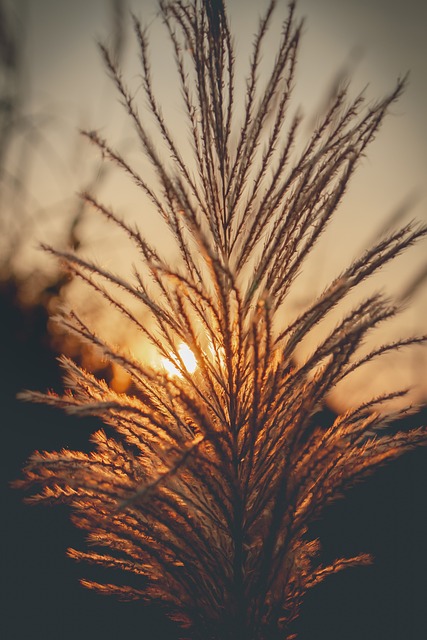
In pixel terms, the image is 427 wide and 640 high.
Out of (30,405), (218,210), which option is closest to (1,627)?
(30,405)

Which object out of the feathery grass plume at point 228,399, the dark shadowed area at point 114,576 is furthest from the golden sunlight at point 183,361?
the dark shadowed area at point 114,576

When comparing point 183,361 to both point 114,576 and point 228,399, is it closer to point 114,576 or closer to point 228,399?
point 228,399

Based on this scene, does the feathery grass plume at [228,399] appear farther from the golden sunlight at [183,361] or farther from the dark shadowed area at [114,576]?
the dark shadowed area at [114,576]

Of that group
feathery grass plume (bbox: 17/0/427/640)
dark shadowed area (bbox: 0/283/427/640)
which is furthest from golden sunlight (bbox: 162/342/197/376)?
dark shadowed area (bbox: 0/283/427/640)

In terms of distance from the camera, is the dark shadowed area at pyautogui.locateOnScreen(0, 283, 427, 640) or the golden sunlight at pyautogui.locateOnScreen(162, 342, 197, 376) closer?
the golden sunlight at pyautogui.locateOnScreen(162, 342, 197, 376)

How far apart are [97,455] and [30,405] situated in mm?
1489

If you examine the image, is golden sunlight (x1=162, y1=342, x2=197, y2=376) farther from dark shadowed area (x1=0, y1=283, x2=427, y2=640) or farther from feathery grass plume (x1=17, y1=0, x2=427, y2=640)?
dark shadowed area (x1=0, y1=283, x2=427, y2=640)

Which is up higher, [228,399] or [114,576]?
[228,399]

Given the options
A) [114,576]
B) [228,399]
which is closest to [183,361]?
[228,399]

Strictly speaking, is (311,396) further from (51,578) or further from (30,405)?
(30,405)

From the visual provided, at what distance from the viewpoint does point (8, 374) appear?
8.14 ft

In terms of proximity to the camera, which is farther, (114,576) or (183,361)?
(114,576)

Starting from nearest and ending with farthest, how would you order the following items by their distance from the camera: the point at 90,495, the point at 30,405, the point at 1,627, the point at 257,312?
the point at 257,312 → the point at 90,495 → the point at 1,627 → the point at 30,405

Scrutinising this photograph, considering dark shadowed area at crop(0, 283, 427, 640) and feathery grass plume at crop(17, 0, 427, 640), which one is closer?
feathery grass plume at crop(17, 0, 427, 640)
